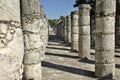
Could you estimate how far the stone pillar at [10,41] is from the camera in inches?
80.2

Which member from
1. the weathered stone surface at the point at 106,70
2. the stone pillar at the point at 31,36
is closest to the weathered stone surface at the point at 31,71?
the stone pillar at the point at 31,36

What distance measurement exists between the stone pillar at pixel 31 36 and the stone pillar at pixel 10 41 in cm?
393

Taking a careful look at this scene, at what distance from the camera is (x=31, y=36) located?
20.4 feet

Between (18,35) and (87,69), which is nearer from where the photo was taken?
(18,35)

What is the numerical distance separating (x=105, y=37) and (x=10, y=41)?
6694mm

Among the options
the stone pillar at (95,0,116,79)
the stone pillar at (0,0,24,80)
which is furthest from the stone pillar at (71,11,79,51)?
the stone pillar at (0,0,24,80)

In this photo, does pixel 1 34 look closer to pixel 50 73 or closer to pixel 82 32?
pixel 50 73

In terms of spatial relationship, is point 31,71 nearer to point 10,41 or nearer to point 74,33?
point 10,41

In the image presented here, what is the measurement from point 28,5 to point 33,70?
1896 millimetres

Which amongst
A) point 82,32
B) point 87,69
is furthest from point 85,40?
point 87,69

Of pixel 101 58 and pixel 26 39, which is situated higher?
pixel 26 39

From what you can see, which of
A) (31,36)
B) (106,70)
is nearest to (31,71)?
(31,36)

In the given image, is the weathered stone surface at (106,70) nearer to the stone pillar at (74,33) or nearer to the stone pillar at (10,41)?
the stone pillar at (10,41)

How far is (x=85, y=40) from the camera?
1279cm
